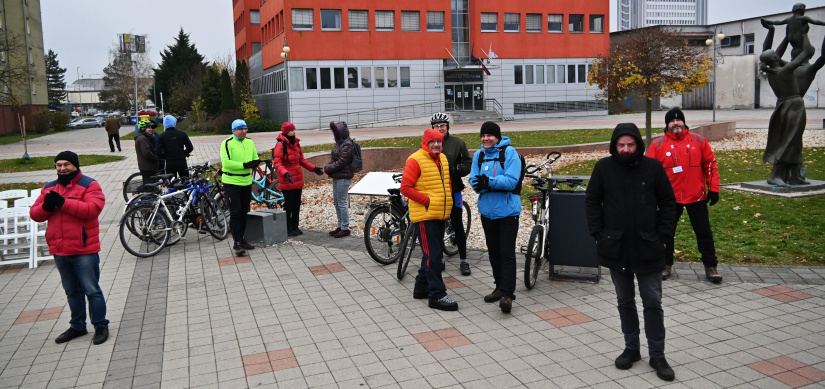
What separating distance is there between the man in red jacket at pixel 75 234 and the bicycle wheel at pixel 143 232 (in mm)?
3193

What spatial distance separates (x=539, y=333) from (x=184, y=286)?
14.0 ft

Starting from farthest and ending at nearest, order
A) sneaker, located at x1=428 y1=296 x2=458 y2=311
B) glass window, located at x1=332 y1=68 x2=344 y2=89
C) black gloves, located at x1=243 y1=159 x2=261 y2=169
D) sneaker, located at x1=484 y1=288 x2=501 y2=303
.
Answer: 1. glass window, located at x1=332 y1=68 x2=344 y2=89
2. black gloves, located at x1=243 y1=159 x2=261 y2=169
3. sneaker, located at x1=484 y1=288 x2=501 y2=303
4. sneaker, located at x1=428 y1=296 x2=458 y2=311

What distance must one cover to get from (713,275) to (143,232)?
7.34 meters

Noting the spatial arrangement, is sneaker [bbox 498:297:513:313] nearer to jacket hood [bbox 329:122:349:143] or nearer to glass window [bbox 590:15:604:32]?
jacket hood [bbox 329:122:349:143]

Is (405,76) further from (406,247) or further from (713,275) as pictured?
(713,275)

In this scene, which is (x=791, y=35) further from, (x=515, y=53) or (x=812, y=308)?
(x=515, y=53)

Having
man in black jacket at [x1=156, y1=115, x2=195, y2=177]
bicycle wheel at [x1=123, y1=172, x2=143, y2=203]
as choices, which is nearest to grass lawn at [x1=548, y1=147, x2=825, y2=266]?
man in black jacket at [x1=156, y1=115, x2=195, y2=177]

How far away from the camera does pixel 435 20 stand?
46688 mm

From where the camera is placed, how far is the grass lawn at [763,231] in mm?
8195

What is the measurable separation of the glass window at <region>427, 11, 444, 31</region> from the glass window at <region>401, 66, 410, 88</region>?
327 cm

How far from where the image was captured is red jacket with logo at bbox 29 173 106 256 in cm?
604

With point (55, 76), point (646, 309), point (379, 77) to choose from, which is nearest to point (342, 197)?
point (646, 309)

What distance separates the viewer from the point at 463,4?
47906 mm

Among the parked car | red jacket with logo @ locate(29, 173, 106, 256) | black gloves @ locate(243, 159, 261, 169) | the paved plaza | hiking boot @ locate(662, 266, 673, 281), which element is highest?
the parked car
